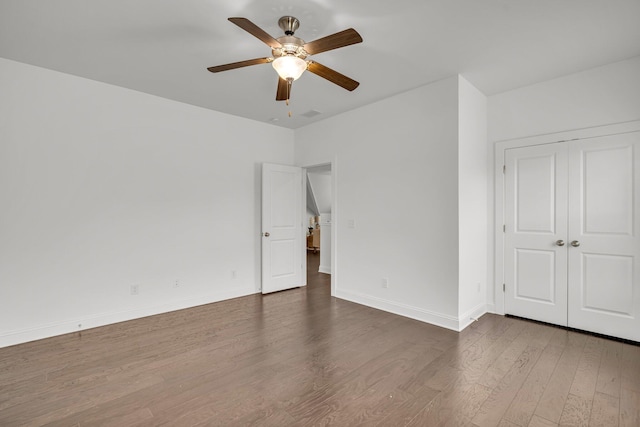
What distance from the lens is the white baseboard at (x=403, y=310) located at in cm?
337

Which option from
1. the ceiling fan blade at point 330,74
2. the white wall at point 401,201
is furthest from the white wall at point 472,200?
the ceiling fan blade at point 330,74

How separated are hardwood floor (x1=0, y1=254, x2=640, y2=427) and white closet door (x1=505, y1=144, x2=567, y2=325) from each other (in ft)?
0.96

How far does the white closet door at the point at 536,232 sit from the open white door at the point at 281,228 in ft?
10.2

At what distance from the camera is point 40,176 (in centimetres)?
316

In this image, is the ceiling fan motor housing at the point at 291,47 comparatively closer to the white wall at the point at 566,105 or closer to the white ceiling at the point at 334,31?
the white ceiling at the point at 334,31

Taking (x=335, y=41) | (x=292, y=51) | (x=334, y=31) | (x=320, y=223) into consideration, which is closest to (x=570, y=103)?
(x=334, y=31)

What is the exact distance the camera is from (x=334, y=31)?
2.51 m

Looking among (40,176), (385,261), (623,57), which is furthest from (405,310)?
(40,176)

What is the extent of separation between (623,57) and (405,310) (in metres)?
3.41

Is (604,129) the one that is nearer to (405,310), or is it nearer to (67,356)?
(405,310)

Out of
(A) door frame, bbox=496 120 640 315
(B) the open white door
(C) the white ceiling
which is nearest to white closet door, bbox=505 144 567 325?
(A) door frame, bbox=496 120 640 315

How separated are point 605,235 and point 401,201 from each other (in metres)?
2.07

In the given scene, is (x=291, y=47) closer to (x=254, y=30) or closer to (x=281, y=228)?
(x=254, y=30)

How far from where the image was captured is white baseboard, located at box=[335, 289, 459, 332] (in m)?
3.37
